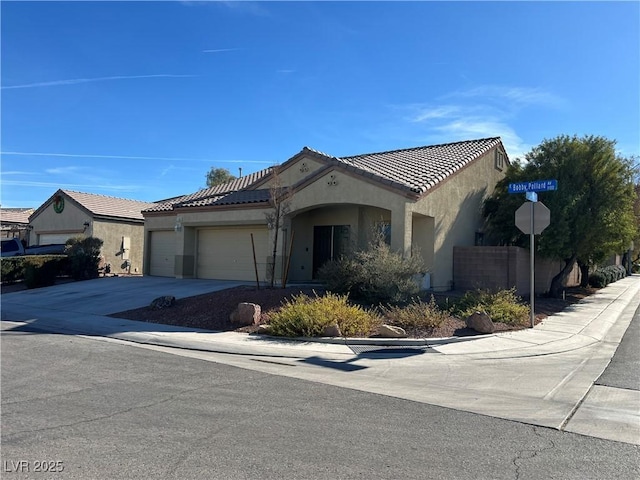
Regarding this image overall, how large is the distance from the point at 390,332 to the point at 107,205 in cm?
2732

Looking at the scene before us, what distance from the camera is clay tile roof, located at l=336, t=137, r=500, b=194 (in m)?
16.5

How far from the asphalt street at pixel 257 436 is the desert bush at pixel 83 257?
1770 cm

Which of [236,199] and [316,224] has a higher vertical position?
[236,199]

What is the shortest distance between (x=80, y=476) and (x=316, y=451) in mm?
2065

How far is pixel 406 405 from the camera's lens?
21.0ft

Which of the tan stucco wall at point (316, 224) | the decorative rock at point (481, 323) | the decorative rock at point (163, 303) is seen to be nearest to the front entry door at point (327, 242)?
the tan stucco wall at point (316, 224)

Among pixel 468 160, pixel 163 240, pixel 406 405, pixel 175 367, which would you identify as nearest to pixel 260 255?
pixel 163 240

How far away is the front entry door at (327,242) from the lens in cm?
1983

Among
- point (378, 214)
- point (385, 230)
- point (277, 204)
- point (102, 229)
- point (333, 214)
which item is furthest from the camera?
point (102, 229)

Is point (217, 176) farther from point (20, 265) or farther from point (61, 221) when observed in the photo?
point (20, 265)

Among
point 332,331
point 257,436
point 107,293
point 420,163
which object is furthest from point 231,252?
point 257,436

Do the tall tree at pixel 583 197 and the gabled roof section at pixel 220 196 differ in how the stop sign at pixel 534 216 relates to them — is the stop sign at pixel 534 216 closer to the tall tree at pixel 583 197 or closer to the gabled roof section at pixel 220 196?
the tall tree at pixel 583 197

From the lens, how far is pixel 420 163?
66.4 ft

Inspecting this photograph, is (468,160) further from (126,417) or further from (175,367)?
(126,417)
